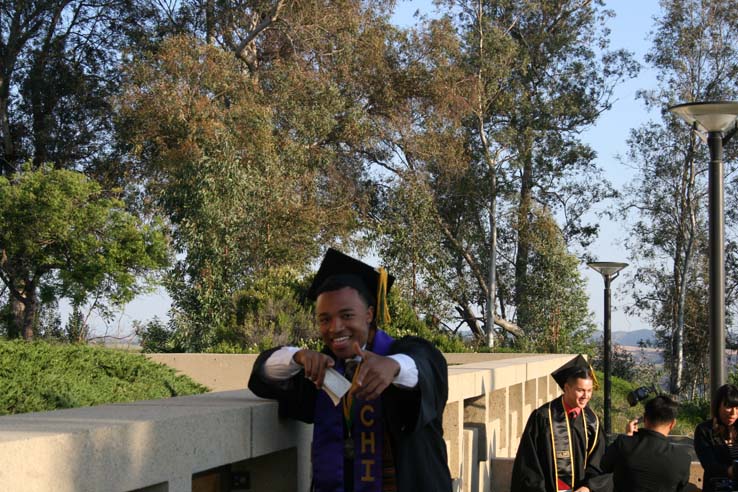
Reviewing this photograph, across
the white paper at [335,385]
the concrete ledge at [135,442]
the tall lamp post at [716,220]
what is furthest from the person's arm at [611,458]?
the white paper at [335,385]

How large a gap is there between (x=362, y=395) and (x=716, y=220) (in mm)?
6525

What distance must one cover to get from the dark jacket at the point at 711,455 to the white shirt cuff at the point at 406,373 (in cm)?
436

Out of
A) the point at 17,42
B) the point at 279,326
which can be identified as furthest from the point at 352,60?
the point at 279,326

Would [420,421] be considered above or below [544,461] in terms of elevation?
above

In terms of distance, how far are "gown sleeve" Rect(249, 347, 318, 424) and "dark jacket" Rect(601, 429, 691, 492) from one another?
11.4 ft

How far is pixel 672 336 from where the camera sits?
1426 inches

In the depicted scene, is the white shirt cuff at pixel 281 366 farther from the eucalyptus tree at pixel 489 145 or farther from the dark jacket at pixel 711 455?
the eucalyptus tree at pixel 489 145

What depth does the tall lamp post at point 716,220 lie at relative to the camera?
8.57 m

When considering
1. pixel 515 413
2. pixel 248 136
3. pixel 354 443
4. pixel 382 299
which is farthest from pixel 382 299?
pixel 248 136

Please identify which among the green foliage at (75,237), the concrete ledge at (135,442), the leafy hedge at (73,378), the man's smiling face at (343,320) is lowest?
the leafy hedge at (73,378)

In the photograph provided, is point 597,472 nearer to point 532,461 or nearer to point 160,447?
point 532,461

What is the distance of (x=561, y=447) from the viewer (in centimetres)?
644

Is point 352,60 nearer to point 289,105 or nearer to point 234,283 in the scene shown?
point 289,105

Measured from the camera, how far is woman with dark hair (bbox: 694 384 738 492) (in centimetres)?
664
